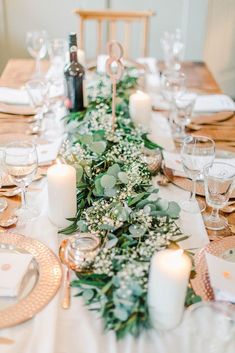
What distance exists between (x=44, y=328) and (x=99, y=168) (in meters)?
0.50

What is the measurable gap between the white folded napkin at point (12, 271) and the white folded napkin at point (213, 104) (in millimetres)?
1141

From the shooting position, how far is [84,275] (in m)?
0.92

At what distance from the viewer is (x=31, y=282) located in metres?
0.93

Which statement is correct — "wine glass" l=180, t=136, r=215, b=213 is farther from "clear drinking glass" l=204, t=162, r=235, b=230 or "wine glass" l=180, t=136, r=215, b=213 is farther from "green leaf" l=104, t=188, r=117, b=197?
"green leaf" l=104, t=188, r=117, b=197

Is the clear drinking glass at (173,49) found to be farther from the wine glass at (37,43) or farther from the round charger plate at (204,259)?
the round charger plate at (204,259)

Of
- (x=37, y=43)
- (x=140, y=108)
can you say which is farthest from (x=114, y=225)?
(x=37, y=43)

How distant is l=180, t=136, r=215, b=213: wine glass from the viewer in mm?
1218

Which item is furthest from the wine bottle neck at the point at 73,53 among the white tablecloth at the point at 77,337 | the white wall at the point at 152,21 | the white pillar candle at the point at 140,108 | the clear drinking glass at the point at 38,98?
the white wall at the point at 152,21

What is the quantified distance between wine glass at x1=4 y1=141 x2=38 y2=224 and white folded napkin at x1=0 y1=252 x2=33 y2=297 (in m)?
0.18

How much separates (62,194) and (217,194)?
375mm

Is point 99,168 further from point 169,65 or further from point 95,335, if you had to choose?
point 169,65

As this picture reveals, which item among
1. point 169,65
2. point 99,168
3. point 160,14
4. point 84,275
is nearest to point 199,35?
point 160,14

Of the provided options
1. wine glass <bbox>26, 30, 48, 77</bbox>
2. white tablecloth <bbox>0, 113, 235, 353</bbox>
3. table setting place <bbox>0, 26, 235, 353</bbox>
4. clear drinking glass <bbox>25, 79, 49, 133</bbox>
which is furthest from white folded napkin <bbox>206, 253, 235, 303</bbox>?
wine glass <bbox>26, 30, 48, 77</bbox>

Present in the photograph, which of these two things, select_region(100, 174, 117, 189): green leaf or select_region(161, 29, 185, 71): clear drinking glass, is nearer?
select_region(100, 174, 117, 189): green leaf
